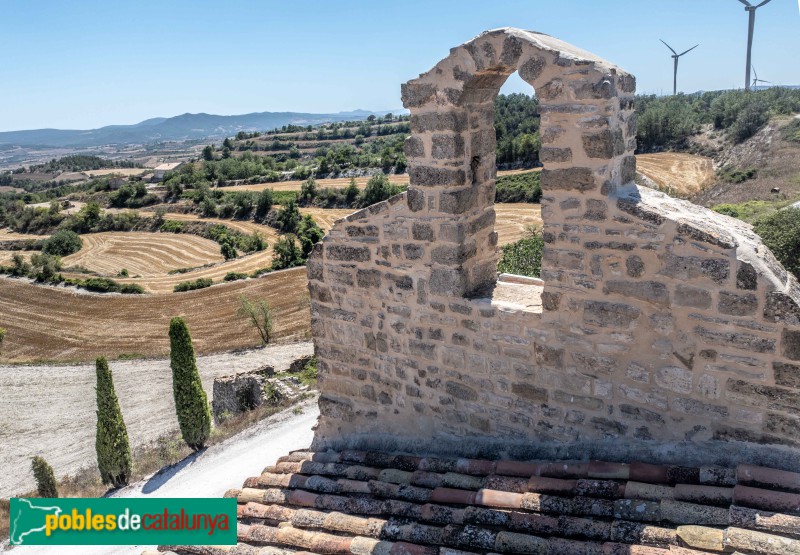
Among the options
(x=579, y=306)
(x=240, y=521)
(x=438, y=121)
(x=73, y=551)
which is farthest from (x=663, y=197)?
(x=73, y=551)

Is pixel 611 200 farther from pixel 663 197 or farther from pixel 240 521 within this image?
pixel 240 521

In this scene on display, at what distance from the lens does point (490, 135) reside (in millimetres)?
6309

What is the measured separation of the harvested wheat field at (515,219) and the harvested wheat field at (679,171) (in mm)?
9104

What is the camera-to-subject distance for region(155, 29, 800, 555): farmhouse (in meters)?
4.45

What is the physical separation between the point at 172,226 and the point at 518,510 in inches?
3232

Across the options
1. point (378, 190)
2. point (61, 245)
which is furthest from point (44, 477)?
point (61, 245)

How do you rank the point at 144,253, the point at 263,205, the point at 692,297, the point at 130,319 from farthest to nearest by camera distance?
the point at 263,205, the point at 144,253, the point at 130,319, the point at 692,297

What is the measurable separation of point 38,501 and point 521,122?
191 ft

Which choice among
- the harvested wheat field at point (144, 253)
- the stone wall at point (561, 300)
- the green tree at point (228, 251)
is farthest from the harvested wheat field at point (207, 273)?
the stone wall at point (561, 300)

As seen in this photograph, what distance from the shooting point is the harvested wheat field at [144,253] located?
2516 inches

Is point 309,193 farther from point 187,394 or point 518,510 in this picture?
point 518,510

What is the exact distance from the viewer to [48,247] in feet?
235

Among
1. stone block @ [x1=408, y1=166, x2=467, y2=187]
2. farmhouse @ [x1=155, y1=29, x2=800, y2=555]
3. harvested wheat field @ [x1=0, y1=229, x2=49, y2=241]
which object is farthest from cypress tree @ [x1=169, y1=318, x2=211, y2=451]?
harvested wheat field @ [x1=0, y1=229, x2=49, y2=241]

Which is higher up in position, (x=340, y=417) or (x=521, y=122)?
(x=521, y=122)
